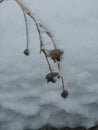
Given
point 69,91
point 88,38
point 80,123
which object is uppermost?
point 88,38

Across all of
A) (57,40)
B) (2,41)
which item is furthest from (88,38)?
(2,41)

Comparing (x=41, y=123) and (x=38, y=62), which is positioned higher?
(x=38, y=62)

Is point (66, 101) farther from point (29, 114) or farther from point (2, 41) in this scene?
point (2, 41)

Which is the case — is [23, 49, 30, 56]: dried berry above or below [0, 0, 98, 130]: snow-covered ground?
above

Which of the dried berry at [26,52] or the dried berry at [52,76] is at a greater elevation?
the dried berry at [26,52]

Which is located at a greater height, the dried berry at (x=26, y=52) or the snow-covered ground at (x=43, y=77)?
the dried berry at (x=26, y=52)

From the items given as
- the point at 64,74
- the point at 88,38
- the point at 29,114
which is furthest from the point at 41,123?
the point at 88,38
